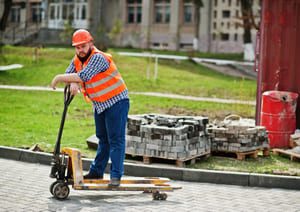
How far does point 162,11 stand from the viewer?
2295 inches

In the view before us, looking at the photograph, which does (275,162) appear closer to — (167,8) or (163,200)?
(163,200)

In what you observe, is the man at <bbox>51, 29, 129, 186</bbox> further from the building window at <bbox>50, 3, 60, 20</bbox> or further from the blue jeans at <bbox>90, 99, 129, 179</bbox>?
the building window at <bbox>50, 3, 60, 20</bbox>

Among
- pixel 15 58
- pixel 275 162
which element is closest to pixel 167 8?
pixel 15 58

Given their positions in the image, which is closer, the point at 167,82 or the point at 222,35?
the point at 167,82

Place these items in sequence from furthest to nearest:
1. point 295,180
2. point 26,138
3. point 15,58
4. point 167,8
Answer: point 167,8 < point 15,58 < point 26,138 < point 295,180

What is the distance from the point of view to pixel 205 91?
80.0 feet

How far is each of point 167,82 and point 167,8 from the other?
3256 cm

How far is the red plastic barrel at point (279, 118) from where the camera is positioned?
12188 mm

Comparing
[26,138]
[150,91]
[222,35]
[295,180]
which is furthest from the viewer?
[222,35]

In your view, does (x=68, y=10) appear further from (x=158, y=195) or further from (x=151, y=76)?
(x=158, y=195)

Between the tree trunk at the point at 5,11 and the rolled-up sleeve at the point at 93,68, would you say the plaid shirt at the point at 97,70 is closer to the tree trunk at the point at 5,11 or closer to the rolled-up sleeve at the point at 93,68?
the rolled-up sleeve at the point at 93,68

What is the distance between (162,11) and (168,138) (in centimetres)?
4877

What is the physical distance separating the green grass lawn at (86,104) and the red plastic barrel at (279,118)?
0.77 m

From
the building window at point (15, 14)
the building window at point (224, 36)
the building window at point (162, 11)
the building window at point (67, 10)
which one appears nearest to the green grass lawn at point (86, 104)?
the building window at point (224, 36)
